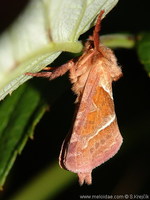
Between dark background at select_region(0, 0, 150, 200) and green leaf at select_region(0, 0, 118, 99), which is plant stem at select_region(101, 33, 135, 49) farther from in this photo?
green leaf at select_region(0, 0, 118, 99)

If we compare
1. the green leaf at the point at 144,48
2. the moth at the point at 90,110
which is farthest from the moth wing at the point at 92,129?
the green leaf at the point at 144,48

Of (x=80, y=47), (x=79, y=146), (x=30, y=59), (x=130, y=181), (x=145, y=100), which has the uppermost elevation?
(x=30, y=59)

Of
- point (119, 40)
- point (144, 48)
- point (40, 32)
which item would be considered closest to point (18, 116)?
point (119, 40)

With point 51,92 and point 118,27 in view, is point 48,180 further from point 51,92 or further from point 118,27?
point 118,27

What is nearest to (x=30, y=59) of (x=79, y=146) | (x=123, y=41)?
(x=79, y=146)

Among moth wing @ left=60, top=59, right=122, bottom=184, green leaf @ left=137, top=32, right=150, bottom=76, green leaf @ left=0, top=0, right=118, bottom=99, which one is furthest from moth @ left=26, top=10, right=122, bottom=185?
green leaf @ left=0, top=0, right=118, bottom=99

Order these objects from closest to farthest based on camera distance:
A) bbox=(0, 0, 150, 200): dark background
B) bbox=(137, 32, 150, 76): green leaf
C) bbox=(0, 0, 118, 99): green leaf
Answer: bbox=(0, 0, 118, 99): green leaf < bbox=(137, 32, 150, 76): green leaf < bbox=(0, 0, 150, 200): dark background

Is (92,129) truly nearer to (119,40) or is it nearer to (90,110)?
(90,110)
